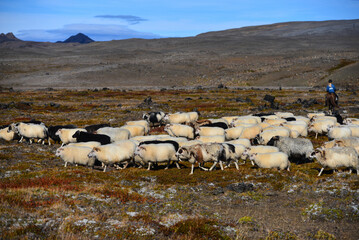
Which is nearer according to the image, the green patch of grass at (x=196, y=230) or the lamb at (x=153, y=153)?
the green patch of grass at (x=196, y=230)

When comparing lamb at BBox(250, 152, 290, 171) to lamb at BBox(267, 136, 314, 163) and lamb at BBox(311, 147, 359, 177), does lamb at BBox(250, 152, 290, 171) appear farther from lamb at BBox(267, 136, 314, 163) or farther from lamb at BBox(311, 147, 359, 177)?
lamb at BBox(267, 136, 314, 163)

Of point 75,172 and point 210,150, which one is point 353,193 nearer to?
point 210,150

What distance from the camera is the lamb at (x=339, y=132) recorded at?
21.0 meters

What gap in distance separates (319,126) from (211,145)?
11.0 m

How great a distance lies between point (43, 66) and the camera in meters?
144

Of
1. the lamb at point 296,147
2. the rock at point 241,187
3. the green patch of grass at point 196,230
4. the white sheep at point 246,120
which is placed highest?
the white sheep at point 246,120

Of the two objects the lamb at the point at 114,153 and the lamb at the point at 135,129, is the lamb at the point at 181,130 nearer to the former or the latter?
the lamb at the point at 135,129

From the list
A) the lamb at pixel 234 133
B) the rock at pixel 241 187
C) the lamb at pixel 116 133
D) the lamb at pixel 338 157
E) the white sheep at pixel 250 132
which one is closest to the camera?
the rock at pixel 241 187

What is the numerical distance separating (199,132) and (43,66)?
13787 centimetres

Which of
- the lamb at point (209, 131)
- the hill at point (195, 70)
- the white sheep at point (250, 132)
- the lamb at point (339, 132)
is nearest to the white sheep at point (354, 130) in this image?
the lamb at point (339, 132)

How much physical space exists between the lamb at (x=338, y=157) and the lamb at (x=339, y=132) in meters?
6.33

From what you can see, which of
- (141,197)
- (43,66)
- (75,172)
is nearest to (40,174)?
(75,172)

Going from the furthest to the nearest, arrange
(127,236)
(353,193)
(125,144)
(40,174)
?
(125,144) → (40,174) → (353,193) → (127,236)

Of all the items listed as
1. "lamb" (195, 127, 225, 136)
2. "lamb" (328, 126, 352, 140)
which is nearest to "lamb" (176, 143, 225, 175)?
"lamb" (195, 127, 225, 136)
